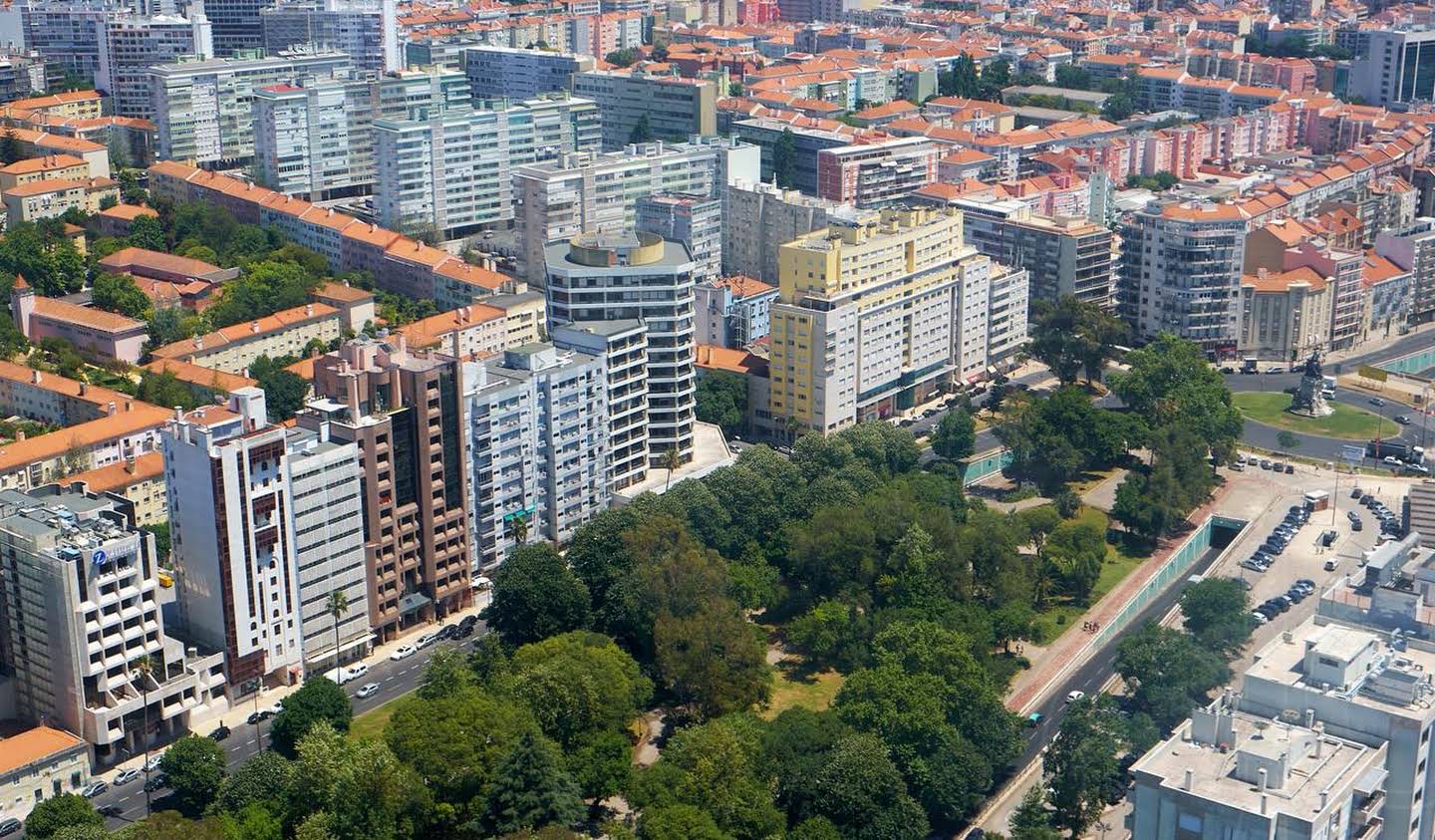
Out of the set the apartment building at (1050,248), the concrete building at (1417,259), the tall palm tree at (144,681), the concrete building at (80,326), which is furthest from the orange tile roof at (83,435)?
the concrete building at (1417,259)

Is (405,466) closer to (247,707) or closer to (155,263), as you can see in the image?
(247,707)

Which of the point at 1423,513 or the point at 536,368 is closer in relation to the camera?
the point at 1423,513

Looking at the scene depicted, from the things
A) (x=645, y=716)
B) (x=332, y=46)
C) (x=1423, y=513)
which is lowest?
(x=645, y=716)

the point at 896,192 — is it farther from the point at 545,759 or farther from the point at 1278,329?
the point at 545,759

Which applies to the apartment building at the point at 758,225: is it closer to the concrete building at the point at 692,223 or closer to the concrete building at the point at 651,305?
the concrete building at the point at 692,223

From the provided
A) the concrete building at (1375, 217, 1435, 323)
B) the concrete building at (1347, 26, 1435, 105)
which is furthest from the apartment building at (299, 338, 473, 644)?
the concrete building at (1347, 26, 1435, 105)

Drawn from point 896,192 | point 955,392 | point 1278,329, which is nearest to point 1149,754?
point 955,392
